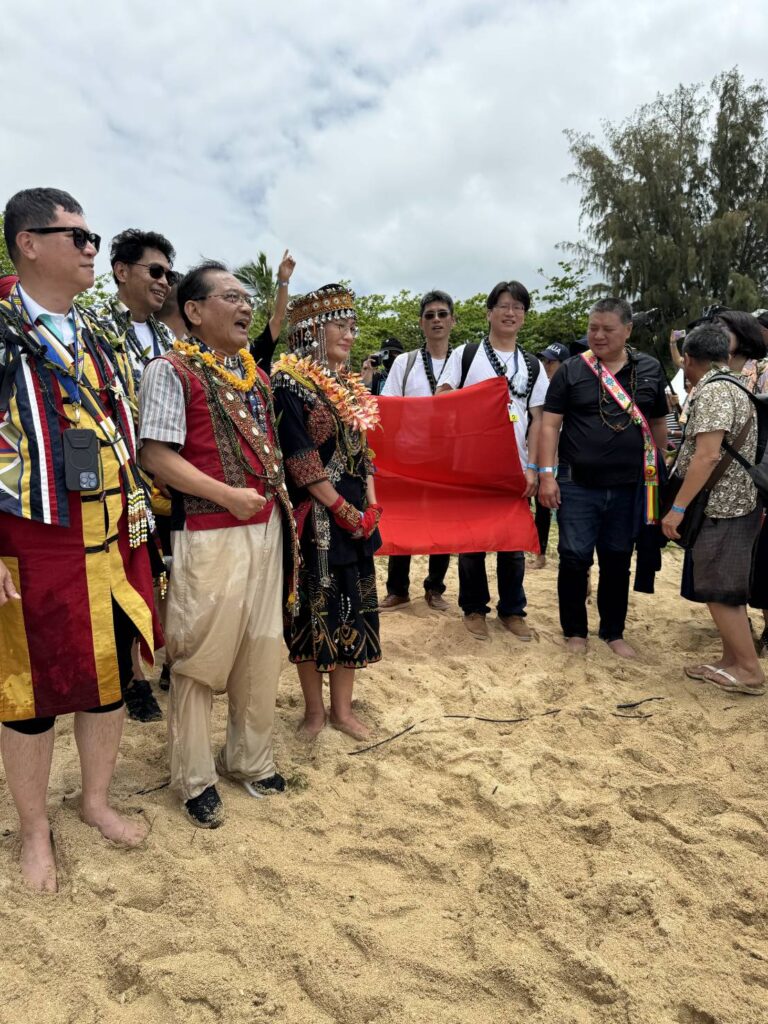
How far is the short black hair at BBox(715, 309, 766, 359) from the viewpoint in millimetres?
4055

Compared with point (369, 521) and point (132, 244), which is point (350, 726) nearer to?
point (369, 521)

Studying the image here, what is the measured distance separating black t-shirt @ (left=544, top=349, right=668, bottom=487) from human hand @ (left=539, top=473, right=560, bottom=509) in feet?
0.49

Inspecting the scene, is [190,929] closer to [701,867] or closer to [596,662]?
[701,867]

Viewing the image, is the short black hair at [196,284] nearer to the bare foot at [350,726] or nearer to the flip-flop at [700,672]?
the bare foot at [350,726]

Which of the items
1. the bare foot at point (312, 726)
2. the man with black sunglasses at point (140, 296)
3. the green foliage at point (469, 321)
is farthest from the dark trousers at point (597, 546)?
the green foliage at point (469, 321)

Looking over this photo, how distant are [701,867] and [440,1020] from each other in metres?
1.11

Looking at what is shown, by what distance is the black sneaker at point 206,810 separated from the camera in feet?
8.71

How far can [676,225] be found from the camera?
2478cm

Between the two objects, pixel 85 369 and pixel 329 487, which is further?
pixel 329 487

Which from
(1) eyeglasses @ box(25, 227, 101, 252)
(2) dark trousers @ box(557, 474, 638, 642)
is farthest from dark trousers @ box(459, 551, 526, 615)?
(1) eyeglasses @ box(25, 227, 101, 252)

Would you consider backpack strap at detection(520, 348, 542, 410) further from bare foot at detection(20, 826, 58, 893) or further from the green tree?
the green tree

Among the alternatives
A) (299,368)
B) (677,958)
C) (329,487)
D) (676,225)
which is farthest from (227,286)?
(676,225)

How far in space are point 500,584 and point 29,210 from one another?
370 cm

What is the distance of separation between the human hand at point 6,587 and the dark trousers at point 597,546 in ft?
11.0
